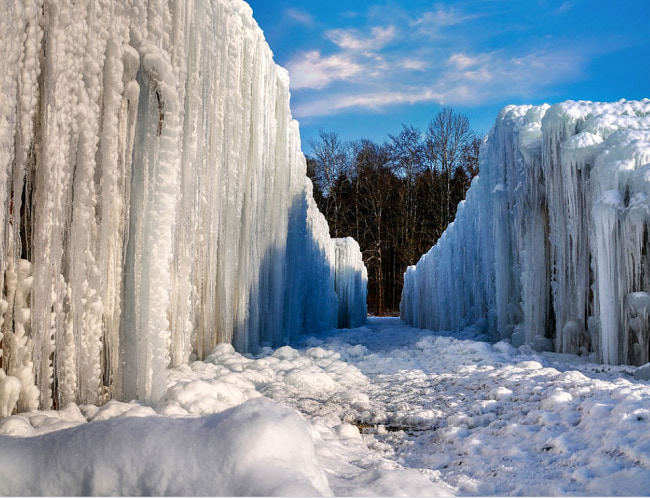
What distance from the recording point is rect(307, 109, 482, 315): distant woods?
25.0m

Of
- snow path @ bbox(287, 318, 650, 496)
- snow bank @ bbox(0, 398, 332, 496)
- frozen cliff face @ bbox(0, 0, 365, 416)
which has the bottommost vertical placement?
snow path @ bbox(287, 318, 650, 496)

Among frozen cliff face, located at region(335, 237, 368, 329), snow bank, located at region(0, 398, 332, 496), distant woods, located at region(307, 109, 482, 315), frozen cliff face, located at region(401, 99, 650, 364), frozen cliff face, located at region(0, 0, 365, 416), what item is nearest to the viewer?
snow bank, located at region(0, 398, 332, 496)

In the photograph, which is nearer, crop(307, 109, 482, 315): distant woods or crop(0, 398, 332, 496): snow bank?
crop(0, 398, 332, 496): snow bank

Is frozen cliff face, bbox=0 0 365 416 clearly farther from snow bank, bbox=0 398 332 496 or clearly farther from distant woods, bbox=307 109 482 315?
distant woods, bbox=307 109 482 315

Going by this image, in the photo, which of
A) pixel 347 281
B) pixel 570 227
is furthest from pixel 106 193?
pixel 347 281

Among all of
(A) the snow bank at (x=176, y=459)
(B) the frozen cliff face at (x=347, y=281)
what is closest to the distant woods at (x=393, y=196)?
(B) the frozen cliff face at (x=347, y=281)

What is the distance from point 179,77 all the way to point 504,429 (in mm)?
3542

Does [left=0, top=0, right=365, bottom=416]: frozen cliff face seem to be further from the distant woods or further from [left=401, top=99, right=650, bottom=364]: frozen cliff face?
the distant woods

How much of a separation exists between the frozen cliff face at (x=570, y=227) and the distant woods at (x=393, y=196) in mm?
15658

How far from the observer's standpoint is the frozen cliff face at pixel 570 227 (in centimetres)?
499

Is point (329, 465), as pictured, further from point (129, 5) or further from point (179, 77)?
point (179, 77)

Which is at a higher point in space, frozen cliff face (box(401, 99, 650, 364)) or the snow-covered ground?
frozen cliff face (box(401, 99, 650, 364))

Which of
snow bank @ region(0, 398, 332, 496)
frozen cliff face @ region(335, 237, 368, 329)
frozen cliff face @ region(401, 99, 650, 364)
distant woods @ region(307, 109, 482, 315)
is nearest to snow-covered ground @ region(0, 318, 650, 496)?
snow bank @ region(0, 398, 332, 496)

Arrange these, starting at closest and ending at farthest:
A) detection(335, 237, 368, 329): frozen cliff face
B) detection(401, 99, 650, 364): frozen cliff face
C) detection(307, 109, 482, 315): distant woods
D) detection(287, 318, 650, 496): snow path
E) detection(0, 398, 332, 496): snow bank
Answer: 1. detection(0, 398, 332, 496): snow bank
2. detection(287, 318, 650, 496): snow path
3. detection(401, 99, 650, 364): frozen cliff face
4. detection(335, 237, 368, 329): frozen cliff face
5. detection(307, 109, 482, 315): distant woods
